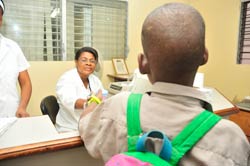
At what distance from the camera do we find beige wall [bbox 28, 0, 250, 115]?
9.15ft

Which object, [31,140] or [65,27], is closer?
[31,140]

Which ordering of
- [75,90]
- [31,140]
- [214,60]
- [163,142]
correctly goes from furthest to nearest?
[214,60] → [75,90] → [31,140] → [163,142]

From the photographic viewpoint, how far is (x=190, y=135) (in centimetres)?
60

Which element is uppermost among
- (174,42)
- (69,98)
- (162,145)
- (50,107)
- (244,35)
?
(244,35)

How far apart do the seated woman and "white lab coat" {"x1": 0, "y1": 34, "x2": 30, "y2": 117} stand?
1.04 feet

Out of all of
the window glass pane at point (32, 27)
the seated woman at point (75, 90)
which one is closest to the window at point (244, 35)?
the seated woman at point (75, 90)

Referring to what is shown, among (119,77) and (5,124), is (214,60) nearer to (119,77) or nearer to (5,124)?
(119,77)

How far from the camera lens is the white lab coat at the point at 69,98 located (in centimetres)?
173

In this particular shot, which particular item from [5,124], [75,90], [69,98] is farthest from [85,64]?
[5,124]

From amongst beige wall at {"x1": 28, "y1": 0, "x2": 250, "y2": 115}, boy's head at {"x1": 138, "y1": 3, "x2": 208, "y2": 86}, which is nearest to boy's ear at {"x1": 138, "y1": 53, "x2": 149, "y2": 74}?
boy's head at {"x1": 138, "y1": 3, "x2": 208, "y2": 86}

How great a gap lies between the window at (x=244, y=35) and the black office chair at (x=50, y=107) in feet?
7.92

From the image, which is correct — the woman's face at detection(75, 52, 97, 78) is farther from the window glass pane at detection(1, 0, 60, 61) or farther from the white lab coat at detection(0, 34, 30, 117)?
the window glass pane at detection(1, 0, 60, 61)

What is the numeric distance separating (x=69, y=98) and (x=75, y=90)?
12cm

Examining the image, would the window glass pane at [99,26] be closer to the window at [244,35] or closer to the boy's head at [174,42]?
the window at [244,35]
